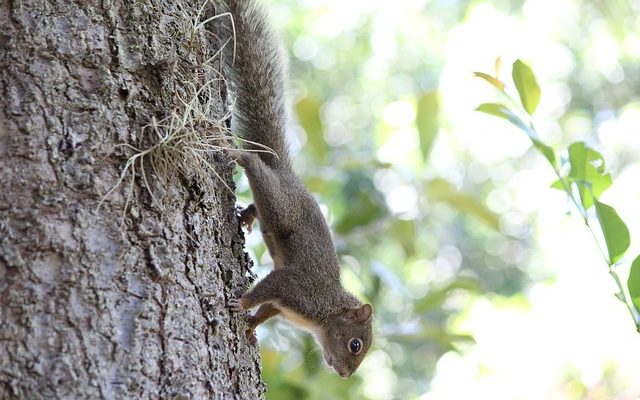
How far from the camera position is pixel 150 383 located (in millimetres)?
1627

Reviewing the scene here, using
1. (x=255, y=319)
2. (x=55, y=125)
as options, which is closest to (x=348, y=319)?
(x=255, y=319)

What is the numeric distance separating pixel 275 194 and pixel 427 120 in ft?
3.38

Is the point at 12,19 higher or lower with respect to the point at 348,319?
higher

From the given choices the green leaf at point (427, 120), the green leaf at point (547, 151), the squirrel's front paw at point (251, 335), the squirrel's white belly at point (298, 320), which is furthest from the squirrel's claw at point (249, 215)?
the green leaf at point (547, 151)

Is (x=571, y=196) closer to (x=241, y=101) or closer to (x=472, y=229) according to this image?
(x=241, y=101)

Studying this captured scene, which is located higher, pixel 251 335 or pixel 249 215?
pixel 249 215

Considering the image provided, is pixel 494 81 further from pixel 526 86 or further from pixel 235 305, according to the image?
pixel 235 305

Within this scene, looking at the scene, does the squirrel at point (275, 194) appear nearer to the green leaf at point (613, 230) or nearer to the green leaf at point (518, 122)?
the green leaf at point (518, 122)

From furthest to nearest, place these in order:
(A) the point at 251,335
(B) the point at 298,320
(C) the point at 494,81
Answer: (B) the point at 298,320 < (A) the point at 251,335 < (C) the point at 494,81

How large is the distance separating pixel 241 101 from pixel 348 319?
40.5 inches

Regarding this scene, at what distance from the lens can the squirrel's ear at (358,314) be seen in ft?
10.7

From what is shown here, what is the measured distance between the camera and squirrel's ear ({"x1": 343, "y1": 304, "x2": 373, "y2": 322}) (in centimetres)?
326

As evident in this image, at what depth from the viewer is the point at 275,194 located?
2775 millimetres

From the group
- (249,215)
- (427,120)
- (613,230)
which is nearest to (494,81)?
(613,230)
